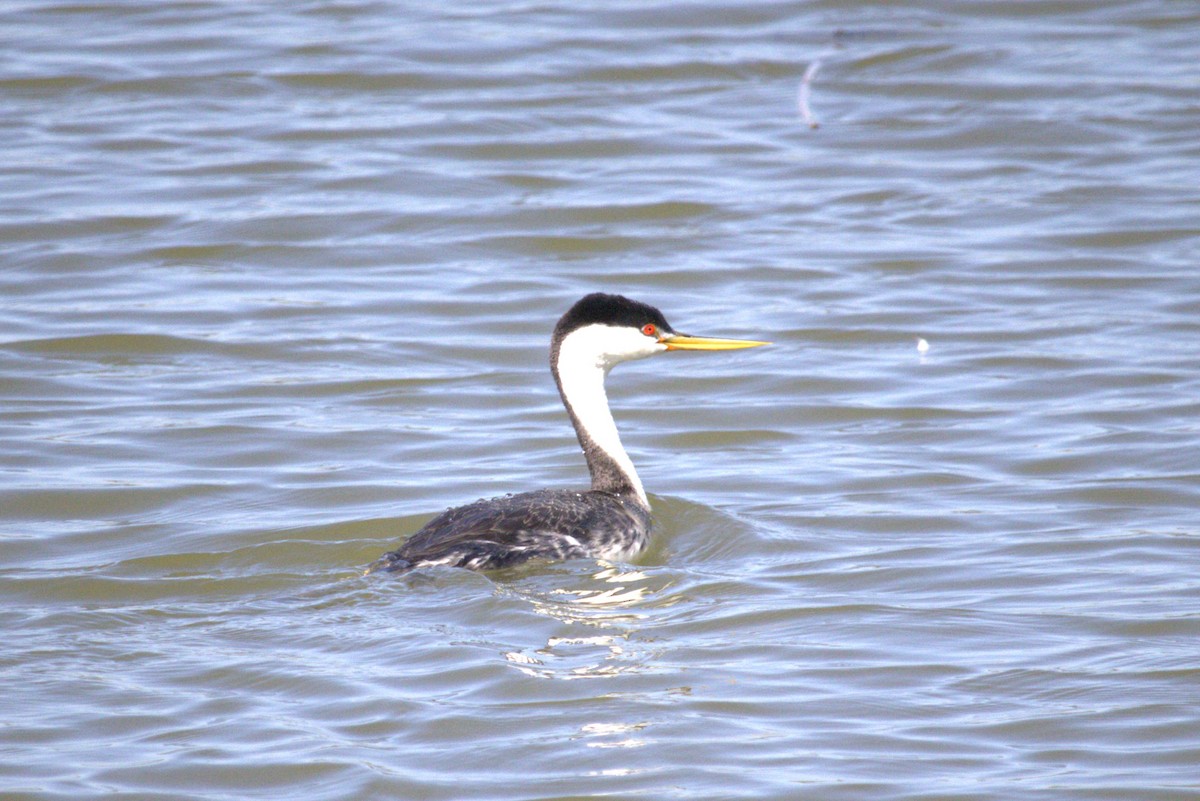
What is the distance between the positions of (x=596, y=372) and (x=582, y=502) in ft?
2.65

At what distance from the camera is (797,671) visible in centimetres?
570

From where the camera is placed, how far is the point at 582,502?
7152 mm

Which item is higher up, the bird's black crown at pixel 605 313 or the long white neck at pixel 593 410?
the bird's black crown at pixel 605 313

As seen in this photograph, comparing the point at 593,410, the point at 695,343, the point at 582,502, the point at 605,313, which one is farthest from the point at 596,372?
the point at 582,502

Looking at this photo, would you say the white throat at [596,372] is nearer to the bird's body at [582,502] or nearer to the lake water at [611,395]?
the bird's body at [582,502]

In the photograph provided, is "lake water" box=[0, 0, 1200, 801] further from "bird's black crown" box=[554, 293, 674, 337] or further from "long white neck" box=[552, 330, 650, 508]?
"bird's black crown" box=[554, 293, 674, 337]

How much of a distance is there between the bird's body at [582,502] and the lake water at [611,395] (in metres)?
0.16

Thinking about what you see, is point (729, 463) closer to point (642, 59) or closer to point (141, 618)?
point (141, 618)

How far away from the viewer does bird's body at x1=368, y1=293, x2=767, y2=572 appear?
260 inches

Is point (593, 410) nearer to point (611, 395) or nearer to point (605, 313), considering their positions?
point (605, 313)

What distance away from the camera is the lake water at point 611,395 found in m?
5.30

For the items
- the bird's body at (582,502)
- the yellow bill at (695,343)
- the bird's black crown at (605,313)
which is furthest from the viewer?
the yellow bill at (695,343)

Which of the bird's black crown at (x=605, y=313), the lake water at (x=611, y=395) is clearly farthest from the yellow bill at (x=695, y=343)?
the lake water at (x=611, y=395)

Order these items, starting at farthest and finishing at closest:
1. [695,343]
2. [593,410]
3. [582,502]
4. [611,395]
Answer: [611,395] → [695,343] → [593,410] → [582,502]
